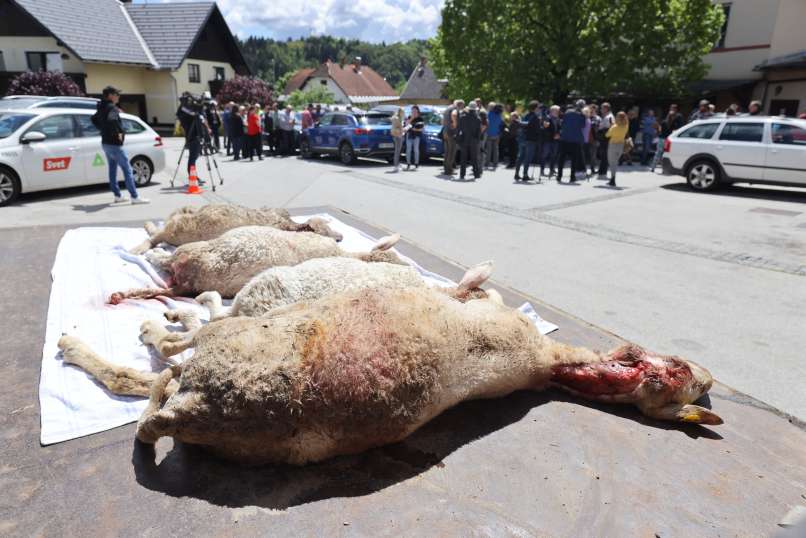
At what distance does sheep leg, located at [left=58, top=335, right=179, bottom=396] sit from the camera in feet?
10.2

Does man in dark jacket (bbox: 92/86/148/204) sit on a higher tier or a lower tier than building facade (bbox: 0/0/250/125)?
lower

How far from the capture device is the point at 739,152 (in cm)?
1298

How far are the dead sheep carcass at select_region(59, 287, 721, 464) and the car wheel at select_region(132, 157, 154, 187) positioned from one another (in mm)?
10951

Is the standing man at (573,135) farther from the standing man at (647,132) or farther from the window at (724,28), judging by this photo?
the window at (724,28)

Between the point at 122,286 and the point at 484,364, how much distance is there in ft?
12.2

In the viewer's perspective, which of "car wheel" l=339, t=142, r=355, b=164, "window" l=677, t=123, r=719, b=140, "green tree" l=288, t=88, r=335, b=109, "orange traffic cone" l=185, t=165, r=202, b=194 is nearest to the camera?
"orange traffic cone" l=185, t=165, r=202, b=194

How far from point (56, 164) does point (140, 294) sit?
26.0 feet

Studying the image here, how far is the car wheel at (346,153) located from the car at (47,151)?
8.71 m

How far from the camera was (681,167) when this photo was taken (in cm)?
1413

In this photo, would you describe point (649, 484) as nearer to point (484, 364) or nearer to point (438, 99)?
point (484, 364)

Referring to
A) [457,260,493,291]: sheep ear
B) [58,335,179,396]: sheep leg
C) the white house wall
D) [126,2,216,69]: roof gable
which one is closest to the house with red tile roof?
[126,2,216,69]: roof gable

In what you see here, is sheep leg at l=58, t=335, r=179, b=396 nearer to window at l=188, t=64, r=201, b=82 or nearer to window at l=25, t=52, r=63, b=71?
window at l=25, t=52, r=63, b=71

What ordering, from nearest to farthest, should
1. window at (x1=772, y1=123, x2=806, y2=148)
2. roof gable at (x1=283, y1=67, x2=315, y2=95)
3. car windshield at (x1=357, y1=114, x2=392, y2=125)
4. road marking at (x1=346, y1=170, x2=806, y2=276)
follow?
1. road marking at (x1=346, y1=170, x2=806, y2=276)
2. window at (x1=772, y1=123, x2=806, y2=148)
3. car windshield at (x1=357, y1=114, x2=392, y2=125)
4. roof gable at (x1=283, y1=67, x2=315, y2=95)

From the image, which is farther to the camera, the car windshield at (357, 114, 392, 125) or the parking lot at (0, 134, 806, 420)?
the car windshield at (357, 114, 392, 125)
